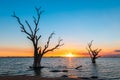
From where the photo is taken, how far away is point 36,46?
44375 millimetres

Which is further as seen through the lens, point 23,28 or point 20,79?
point 23,28

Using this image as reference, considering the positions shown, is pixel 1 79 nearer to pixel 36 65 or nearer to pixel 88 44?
pixel 36 65

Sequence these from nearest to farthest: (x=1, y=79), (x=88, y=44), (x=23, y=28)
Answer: (x=1, y=79) → (x=23, y=28) → (x=88, y=44)

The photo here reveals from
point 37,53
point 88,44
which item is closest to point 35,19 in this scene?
point 37,53

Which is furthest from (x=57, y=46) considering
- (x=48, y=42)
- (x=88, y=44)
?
(x=88, y=44)

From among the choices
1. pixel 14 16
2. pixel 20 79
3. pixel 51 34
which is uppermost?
pixel 14 16

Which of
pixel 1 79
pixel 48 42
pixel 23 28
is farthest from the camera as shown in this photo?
pixel 48 42

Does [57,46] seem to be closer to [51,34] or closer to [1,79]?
[51,34]

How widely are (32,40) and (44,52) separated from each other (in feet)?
13.7

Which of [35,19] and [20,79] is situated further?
[35,19]

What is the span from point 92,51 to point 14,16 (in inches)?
1563

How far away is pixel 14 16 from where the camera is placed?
44.1 meters

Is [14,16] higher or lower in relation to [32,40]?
higher

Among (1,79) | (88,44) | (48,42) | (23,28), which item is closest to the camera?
(1,79)
